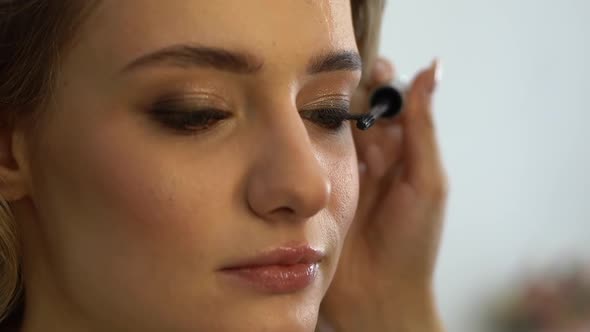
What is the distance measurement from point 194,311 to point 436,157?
0.54 meters

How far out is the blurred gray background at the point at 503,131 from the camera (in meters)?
1.63

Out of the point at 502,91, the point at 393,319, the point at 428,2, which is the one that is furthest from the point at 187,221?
the point at 502,91

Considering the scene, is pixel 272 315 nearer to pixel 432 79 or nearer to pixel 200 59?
pixel 200 59

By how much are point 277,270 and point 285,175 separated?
9 cm

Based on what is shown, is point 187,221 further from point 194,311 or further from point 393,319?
point 393,319

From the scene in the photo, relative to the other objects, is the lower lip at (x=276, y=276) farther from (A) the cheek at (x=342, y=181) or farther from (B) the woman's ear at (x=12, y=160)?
(B) the woman's ear at (x=12, y=160)

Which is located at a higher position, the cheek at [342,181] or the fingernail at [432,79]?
the fingernail at [432,79]

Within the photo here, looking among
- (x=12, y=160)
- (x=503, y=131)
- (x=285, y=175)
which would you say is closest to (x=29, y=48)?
(x=12, y=160)

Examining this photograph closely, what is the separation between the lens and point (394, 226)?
1.21 metres

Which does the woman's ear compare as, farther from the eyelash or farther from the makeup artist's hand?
the makeup artist's hand

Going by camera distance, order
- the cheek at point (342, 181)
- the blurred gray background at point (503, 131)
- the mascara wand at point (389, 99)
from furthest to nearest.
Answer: the blurred gray background at point (503, 131) → the mascara wand at point (389, 99) → the cheek at point (342, 181)

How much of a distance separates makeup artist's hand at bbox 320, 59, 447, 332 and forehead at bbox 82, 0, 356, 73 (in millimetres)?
386

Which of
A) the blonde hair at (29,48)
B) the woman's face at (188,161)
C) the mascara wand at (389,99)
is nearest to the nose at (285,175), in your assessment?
the woman's face at (188,161)

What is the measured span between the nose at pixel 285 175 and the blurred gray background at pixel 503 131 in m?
0.79
